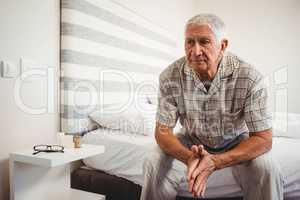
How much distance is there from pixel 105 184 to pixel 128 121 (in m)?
0.43

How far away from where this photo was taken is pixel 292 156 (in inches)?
60.2

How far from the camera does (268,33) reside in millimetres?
3635

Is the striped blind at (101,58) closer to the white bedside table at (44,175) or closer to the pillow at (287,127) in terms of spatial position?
the white bedside table at (44,175)

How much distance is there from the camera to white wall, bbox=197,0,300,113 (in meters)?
3.48

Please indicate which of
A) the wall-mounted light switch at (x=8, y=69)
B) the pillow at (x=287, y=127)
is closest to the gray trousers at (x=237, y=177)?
the pillow at (x=287, y=127)

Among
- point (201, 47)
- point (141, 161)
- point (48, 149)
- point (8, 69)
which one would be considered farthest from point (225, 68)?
point (8, 69)

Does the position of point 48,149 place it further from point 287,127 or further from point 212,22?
point 287,127

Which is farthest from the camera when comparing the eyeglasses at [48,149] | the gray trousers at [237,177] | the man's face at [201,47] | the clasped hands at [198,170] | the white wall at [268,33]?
the white wall at [268,33]

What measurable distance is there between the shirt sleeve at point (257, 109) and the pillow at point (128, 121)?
737 mm

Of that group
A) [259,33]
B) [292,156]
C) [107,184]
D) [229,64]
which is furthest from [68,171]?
[259,33]

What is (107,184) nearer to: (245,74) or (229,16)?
(245,74)

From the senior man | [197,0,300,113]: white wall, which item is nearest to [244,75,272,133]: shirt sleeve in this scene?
the senior man

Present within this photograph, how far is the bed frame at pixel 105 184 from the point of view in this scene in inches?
70.7

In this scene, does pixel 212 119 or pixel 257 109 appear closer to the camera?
pixel 257 109
